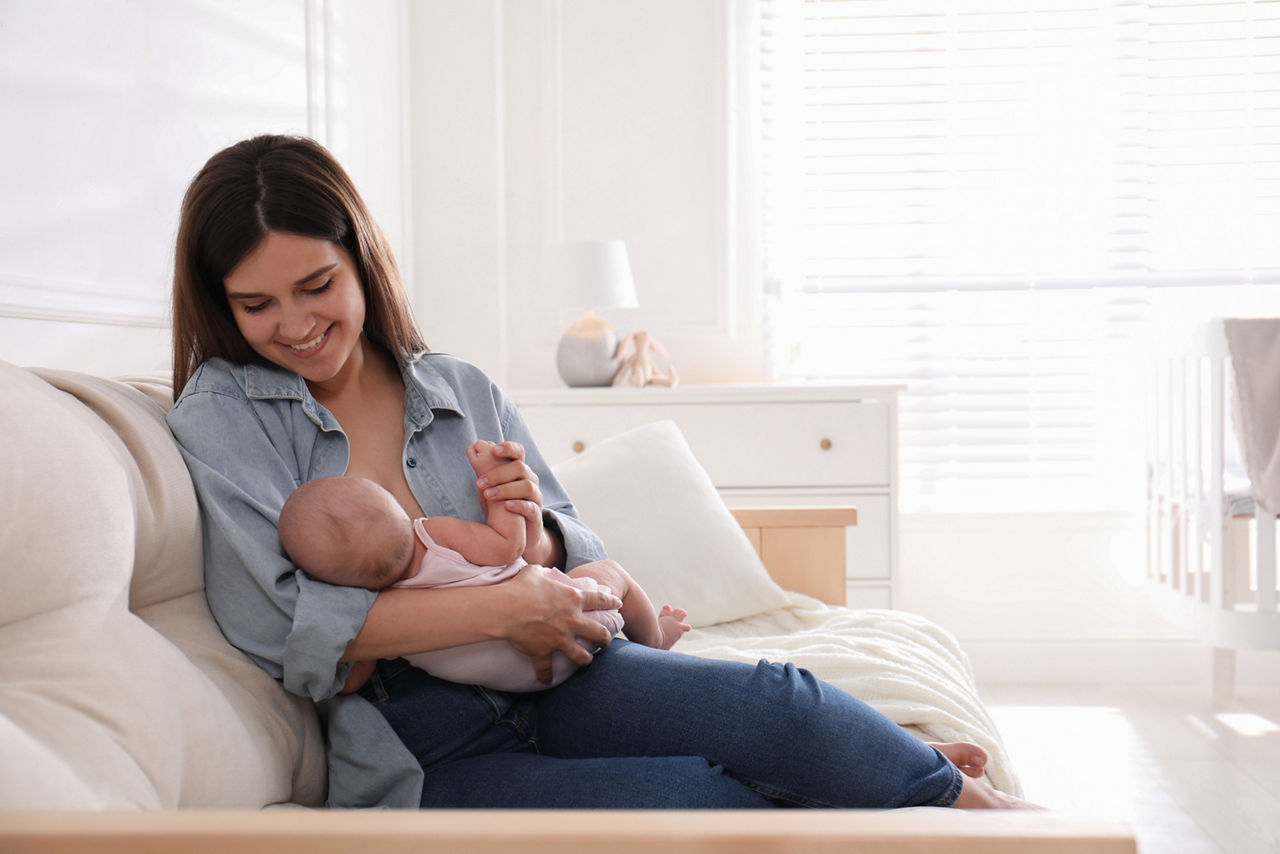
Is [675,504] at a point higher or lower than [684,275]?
lower

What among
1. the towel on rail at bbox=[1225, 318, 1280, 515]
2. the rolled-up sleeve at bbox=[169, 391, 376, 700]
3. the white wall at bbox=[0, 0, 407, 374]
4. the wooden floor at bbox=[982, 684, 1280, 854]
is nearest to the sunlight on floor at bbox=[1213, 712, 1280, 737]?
the wooden floor at bbox=[982, 684, 1280, 854]

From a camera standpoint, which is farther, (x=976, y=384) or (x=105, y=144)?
(x=976, y=384)

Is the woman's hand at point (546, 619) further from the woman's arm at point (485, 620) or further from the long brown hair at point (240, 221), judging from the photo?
the long brown hair at point (240, 221)

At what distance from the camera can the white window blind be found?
3223 mm

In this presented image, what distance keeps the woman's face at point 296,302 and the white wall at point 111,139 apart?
0.44 m

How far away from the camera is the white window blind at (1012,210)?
3.22 m

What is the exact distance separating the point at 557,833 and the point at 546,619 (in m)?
0.54

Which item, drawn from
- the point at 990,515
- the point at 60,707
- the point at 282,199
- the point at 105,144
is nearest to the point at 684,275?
the point at 990,515

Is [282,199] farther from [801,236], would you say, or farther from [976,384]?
[976,384]

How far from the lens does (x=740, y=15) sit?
3.28 metres

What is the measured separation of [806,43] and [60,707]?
10.2 feet

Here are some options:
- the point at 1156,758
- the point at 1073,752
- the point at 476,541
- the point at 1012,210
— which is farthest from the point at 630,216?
the point at 476,541

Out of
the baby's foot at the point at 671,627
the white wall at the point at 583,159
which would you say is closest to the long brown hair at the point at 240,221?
the baby's foot at the point at 671,627

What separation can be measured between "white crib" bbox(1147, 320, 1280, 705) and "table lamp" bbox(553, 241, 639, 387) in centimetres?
150
